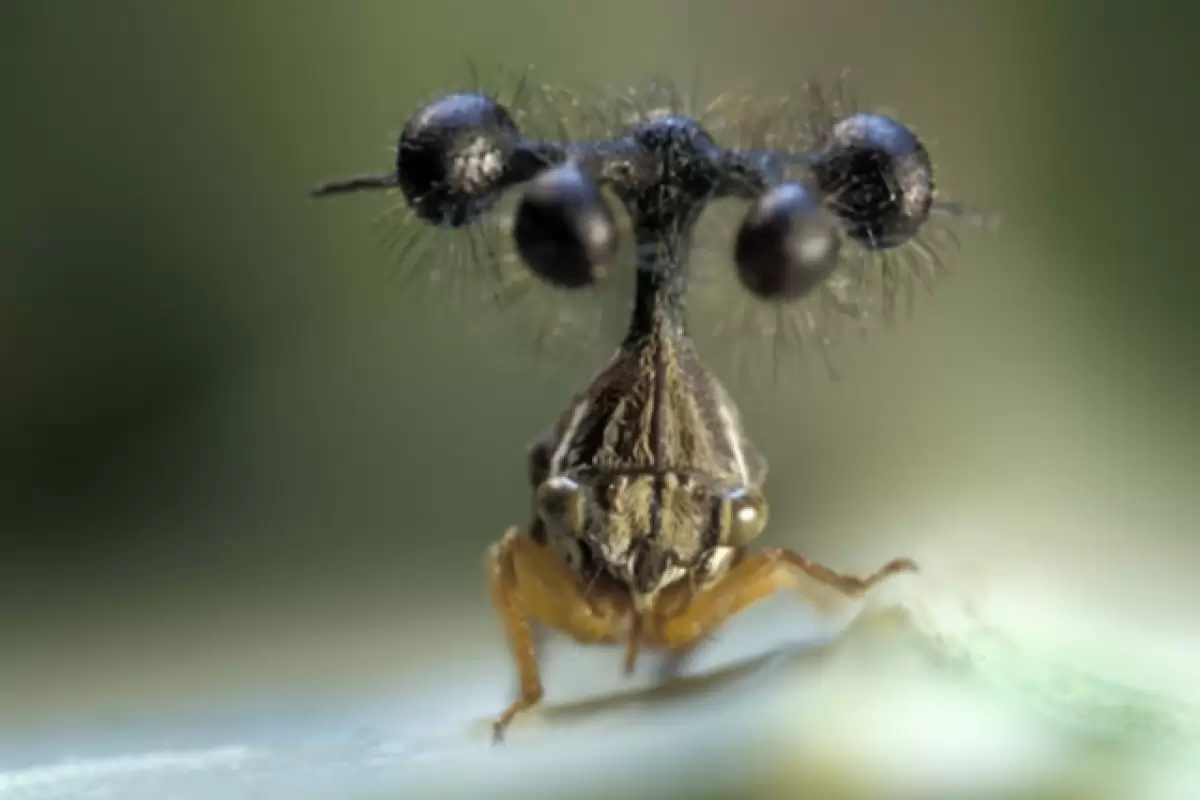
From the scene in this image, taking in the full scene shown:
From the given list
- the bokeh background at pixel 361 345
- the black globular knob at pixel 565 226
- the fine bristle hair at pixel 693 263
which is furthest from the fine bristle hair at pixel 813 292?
the bokeh background at pixel 361 345

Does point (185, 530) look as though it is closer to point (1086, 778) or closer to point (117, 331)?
point (117, 331)

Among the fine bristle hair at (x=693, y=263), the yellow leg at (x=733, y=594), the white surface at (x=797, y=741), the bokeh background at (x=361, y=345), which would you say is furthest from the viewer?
the bokeh background at (x=361, y=345)

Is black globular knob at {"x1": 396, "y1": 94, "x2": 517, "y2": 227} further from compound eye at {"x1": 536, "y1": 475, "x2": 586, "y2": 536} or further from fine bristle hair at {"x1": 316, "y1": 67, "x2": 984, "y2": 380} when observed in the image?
compound eye at {"x1": 536, "y1": 475, "x2": 586, "y2": 536}

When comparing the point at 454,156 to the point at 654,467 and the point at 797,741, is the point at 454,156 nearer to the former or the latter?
the point at 654,467

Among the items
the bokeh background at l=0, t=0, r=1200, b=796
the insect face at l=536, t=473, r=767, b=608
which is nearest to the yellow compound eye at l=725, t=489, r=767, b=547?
the insect face at l=536, t=473, r=767, b=608

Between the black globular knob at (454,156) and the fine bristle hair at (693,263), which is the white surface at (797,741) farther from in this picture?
the black globular knob at (454,156)

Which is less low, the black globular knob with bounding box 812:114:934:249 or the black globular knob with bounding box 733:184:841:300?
the black globular knob with bounding box 812:114:934:249
